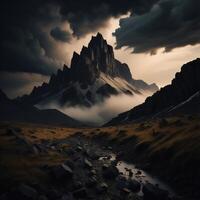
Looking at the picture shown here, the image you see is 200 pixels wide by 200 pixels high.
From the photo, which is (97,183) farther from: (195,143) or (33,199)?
(195,143)

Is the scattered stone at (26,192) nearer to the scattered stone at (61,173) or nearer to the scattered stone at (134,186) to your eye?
the scattered stone at (61,173)

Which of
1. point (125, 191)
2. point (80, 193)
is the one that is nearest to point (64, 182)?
point (80, 193)

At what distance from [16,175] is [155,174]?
104 feet

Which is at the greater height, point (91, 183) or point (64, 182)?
point (91, 183)

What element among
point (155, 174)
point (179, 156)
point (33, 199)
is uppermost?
point (179, 156)

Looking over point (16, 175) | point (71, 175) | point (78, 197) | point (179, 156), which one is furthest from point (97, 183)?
point (179, 156)

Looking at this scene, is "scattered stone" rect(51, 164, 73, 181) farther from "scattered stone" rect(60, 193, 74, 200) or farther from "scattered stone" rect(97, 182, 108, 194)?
"scattered stone" rect(60, 193, 74, 200)

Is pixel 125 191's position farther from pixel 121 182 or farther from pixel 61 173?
pixel 61 173

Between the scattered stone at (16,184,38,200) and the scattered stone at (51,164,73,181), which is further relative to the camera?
the scattered stone at (51,164,73,181)

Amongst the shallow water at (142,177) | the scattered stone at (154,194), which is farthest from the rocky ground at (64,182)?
the shallow water at (142,177)

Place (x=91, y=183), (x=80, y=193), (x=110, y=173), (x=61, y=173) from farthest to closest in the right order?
(x=110, y=173) < (x=91, y=183) < (x=61, y=173) < (x=80, y=193)

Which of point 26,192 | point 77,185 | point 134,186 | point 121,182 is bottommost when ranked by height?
point 26,192

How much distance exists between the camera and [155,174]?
70250 mm

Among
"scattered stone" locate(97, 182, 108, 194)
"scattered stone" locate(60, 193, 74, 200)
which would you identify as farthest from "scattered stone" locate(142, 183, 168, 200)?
"scattered stone" locate(60, 193, 74, 200)
